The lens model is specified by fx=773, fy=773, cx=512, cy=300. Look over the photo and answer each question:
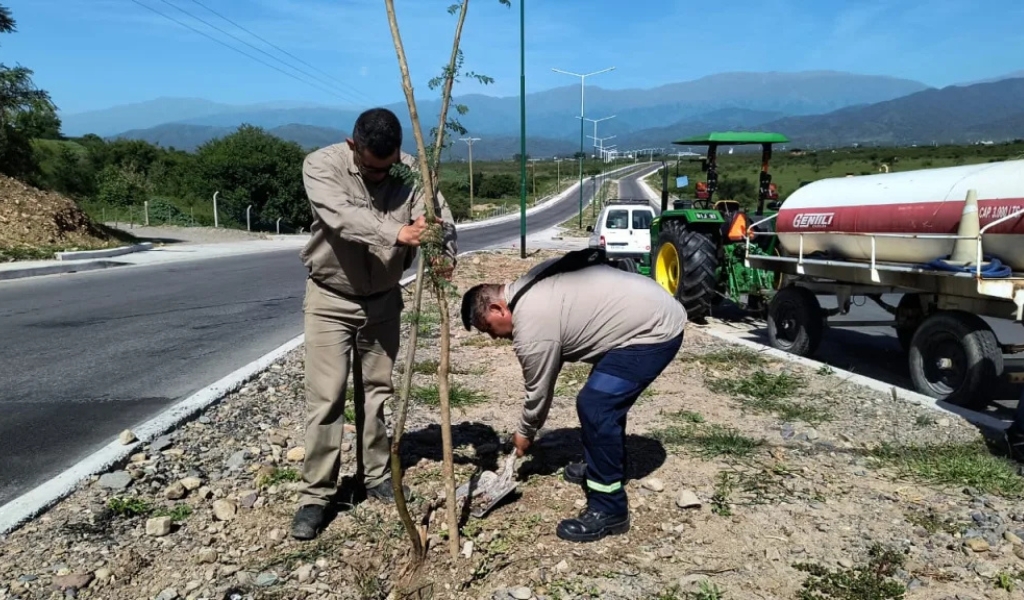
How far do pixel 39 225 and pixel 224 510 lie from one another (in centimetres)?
1809

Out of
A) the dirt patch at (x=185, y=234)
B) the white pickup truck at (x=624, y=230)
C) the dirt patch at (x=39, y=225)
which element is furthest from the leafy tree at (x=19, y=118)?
the white pickup truck at (x=624, y=230)

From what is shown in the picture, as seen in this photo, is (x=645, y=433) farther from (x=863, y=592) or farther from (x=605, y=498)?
(x=863, y=592)

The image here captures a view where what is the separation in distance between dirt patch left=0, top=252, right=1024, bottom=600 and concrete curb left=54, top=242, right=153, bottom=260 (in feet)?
44.6

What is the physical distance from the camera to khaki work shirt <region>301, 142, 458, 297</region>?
10.7ft

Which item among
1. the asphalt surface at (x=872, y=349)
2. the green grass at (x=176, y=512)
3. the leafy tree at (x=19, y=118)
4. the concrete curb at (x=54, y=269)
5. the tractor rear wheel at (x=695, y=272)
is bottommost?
the asphalt surface at (x=872, y=349)

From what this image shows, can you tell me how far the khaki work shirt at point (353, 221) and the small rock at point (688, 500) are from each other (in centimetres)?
182

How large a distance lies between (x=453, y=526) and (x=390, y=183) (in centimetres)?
160

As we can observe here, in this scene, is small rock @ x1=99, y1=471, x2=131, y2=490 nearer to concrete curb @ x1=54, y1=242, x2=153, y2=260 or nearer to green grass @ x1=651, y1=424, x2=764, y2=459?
green grass @ x1=651, y1=424, x2=764, y2=459

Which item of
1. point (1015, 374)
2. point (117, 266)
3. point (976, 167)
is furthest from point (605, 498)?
point (117, 266)

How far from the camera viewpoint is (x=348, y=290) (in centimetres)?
368

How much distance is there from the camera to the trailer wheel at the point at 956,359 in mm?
5781

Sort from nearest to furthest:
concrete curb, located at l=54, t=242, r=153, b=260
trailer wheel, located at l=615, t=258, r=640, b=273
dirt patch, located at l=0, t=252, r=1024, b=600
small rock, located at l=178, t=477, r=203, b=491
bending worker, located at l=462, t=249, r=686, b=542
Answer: dirt patch, located at l=0, t=252, r=1024, b=600
bending worker, located at l=462, t=249, r=686, b=542
small rock, located at l=178, t=477, r=203, b=491
trailer wheel, located at l=615, t=258, r=640, b=273
concrete curb, located at l=54, t=242, r=153, b=260

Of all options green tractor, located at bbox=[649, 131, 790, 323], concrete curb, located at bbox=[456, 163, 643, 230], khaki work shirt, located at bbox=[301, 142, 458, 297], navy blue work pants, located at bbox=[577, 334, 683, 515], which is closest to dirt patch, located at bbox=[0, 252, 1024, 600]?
navy blue work pants, located at bbox=[577, 334, 683, 515]

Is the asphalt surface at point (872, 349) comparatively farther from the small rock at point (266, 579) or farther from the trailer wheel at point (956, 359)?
the small rock at point (266, 579)
